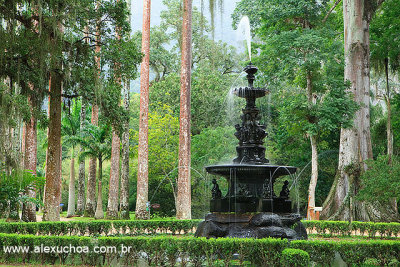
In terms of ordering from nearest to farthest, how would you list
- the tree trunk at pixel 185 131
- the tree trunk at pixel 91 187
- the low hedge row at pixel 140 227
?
the low hedge row at pixel 140 227 → the tree trunk at pixel 185 131 → the tree trunk at pixel 91 187

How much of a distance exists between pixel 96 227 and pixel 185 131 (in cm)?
953

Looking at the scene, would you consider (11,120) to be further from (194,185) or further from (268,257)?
(194,185)

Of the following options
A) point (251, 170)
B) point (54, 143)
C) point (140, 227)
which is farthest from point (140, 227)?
point (251, 170)

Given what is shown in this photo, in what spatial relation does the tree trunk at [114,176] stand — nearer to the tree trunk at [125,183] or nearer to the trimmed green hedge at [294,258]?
the tree trunk at [125,183]

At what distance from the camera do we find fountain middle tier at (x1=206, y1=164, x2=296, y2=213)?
35.9ft

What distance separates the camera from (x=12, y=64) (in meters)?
10.9

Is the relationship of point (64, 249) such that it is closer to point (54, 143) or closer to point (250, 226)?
point (250, 226)

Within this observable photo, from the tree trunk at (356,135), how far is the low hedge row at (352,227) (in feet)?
11.0

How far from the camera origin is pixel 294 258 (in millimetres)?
8000

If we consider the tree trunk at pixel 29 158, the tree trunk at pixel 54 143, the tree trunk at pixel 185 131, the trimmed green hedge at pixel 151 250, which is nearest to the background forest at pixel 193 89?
the tree trunk at pixel 54 143

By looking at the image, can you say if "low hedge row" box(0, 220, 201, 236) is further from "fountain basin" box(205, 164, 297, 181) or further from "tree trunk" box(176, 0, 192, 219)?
"tree trunk" box(176, 0, 192, 219)

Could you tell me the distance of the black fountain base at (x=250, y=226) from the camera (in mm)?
10281

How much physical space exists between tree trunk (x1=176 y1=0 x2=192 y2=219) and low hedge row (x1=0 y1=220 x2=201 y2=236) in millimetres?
5414

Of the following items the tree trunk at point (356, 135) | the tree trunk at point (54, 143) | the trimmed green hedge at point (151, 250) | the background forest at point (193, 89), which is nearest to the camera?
the trimmed green hedge at point (151, 250)
